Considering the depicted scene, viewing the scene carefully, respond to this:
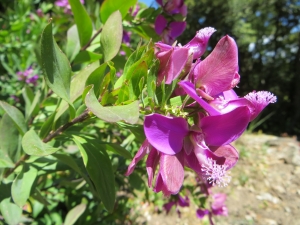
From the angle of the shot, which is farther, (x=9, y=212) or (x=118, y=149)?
(x=9, y=212)

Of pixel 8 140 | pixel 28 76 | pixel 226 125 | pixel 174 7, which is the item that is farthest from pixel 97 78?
pixel 28 76

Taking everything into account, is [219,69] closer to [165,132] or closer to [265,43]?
[165,132]

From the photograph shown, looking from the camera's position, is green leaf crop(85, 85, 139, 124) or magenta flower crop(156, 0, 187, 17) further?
magenta flower crop(156, 0, 187, 17)

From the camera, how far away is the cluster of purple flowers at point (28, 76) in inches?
87.6

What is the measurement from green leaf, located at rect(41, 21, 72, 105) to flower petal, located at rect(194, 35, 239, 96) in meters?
0.29

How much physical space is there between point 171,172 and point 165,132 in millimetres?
71

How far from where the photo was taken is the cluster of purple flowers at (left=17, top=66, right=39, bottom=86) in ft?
7.30

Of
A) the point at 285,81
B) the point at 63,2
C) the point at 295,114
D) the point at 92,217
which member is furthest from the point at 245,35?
the point at 92,217

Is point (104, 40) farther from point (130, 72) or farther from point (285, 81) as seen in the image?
point (285, 81)

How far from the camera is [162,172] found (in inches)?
20.8

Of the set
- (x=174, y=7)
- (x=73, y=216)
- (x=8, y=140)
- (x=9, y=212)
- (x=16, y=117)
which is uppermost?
(x=174, y=7)

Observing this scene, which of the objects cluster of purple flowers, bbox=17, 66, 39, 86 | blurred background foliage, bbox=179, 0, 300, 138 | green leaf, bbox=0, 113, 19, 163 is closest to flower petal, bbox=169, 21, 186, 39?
green leaf, bbox=0, 113, 19, 163

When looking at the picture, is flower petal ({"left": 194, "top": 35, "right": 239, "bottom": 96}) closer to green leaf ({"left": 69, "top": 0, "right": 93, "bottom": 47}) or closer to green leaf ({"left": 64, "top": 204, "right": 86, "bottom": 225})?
green leaf ({"left": 69, "top": 0, "right": 93, "bottom": 47})

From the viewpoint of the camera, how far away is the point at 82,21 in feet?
3.28
